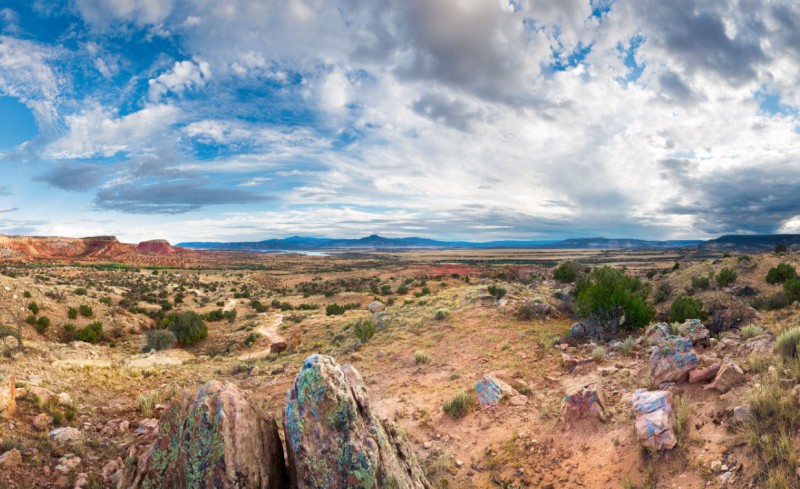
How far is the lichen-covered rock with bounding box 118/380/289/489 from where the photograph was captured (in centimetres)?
548

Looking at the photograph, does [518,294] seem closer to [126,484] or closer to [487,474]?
[487,474]

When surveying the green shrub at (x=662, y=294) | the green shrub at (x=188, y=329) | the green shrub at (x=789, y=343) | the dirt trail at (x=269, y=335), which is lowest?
the dirt trail at (x=269, y=335)

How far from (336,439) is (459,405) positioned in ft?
18.5

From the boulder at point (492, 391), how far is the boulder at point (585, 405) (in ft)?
6.54

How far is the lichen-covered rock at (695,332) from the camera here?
10719mm

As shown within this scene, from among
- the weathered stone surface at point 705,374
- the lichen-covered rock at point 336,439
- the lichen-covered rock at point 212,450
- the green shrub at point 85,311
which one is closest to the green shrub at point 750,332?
the weathered stone surface at point 705,374

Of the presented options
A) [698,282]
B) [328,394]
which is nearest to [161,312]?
[328,394]

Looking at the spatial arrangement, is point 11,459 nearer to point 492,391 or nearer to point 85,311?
point 492,391

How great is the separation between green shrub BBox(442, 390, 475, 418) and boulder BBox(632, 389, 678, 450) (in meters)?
4.10

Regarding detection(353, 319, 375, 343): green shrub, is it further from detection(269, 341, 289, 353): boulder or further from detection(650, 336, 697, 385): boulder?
detection(650, 336, 697, 385): boulder

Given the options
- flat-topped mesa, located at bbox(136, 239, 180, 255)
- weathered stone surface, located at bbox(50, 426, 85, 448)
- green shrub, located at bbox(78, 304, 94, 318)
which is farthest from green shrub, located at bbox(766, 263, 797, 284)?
flat-topped mesa, located at bbox(136, 239, 180, 255)

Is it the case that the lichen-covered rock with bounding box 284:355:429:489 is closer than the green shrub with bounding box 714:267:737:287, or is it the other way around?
the lichen-covered rock with bounding box 284:355:429:489

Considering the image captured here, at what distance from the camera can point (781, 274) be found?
86.5 ft

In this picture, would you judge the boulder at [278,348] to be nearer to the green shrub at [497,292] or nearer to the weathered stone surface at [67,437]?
the weathered stone surface at [67,437]
